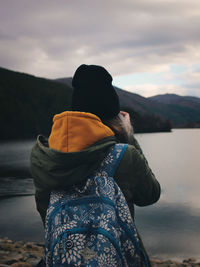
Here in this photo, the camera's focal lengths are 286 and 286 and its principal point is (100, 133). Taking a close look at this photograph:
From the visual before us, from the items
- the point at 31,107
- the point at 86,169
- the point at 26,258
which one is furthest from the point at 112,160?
the point at 31,107

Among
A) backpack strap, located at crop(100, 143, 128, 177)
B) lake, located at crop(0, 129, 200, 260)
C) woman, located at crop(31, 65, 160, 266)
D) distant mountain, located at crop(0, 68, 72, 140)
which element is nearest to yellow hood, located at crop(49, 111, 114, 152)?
woman, located at crop(31, 65, 160, 266)

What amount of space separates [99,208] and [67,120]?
563 millimetres

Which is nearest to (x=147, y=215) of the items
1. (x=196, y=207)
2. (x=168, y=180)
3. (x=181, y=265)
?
(x=196, y=207)

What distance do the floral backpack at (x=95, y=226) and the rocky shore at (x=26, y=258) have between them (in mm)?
3901

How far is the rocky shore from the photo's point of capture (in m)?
5.20

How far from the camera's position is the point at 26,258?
552 centimetres

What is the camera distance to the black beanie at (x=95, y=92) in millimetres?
1930

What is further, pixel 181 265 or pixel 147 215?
pixel 147 215

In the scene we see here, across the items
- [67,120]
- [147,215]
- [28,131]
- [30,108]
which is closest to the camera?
[67,120]

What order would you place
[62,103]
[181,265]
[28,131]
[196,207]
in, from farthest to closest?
[62,103]
[28,131]
[196,207]
[181,265]

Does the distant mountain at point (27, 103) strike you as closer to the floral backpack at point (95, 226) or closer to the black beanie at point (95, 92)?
the black beanie at point (95, 92)

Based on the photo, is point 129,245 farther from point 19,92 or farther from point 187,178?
point 19,92

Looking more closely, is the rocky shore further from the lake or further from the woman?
the woman

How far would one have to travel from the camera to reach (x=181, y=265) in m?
6.28
